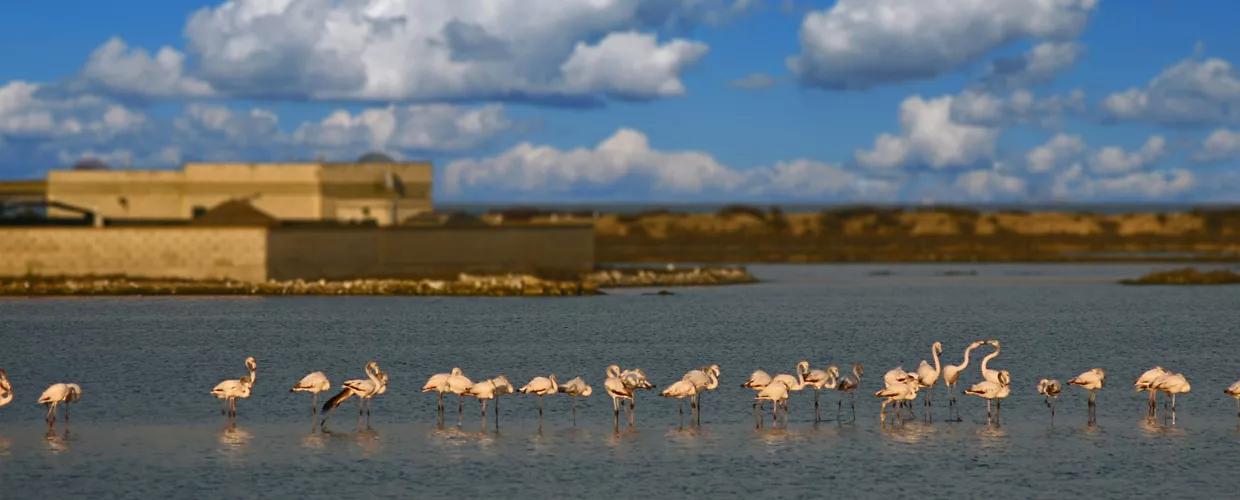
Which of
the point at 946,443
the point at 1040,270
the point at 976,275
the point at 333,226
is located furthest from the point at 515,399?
the point at 1040,270

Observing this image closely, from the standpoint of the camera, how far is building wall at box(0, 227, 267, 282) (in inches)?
3639

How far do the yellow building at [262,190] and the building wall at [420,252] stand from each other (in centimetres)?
2051

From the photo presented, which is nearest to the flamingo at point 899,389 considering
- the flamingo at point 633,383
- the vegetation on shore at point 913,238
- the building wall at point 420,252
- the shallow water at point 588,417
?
the shallow water at point 588,417

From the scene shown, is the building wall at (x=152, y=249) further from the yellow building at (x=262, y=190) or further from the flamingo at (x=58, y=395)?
the flamingo at (x=58, y=395)

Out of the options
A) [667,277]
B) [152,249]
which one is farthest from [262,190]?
[667,277]

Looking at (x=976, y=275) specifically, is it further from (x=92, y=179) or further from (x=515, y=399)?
(x=515, y=399)

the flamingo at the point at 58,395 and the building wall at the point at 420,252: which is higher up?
the building wall at the point at 420,252

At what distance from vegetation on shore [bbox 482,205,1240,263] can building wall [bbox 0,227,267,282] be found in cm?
3655

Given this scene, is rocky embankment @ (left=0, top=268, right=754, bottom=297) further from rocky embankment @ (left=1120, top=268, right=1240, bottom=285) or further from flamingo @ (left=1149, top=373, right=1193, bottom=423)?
flamingo @ (left=1149, top=373, right=1193, bottom=423)

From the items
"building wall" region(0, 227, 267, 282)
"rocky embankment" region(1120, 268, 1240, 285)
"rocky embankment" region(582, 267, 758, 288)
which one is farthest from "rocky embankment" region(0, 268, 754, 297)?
"rocky embankment" region(1120, 268, 1240, 285)

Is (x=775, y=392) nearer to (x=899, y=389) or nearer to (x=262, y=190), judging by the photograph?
(x=899, y=389)

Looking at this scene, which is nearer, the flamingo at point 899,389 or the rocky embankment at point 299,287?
the flamingo at point 899,389

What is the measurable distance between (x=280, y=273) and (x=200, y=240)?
5.02 meters

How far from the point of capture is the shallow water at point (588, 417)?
26188 mm
